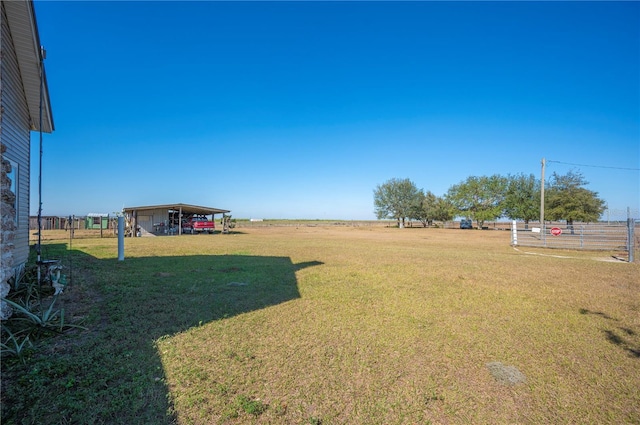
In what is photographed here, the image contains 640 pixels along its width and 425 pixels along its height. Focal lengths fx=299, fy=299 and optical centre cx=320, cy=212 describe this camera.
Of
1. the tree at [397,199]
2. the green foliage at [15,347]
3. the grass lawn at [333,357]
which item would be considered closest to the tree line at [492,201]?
the tree at [397,199]

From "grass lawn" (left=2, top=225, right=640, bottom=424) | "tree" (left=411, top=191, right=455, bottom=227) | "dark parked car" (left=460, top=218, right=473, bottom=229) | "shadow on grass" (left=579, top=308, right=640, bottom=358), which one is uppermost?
"tree" (left=411, top=191, right=455, bottom=227)

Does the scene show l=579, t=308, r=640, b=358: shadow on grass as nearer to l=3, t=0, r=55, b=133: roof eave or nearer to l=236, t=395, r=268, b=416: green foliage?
l=236, t=395, r=268, b=416: green foliage

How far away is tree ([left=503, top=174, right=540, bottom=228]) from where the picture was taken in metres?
47.0

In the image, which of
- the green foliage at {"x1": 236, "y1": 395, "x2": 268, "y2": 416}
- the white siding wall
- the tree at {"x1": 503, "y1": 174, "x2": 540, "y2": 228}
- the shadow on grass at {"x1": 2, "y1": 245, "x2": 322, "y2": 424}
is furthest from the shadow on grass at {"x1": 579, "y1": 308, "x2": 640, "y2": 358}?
the tree at {"x1": 503, "y1": 174, "x2": 540, "y2": 228}

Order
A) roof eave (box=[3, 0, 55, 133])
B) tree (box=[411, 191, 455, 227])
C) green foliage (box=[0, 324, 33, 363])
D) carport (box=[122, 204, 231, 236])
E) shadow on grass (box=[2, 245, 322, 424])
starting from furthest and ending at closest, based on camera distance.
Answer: tree (box=[411, 191, 455, 227])
carport (box=[122, 204, 231, 236])
roof eave (box=[3, 0, 55, 133])
green foliage (box=[0, 324, 33, 363])
shadow on grass (box=[2, 245, 322, 424])

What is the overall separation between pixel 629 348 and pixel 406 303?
3163mm

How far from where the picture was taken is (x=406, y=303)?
6043mm

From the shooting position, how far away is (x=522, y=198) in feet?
159

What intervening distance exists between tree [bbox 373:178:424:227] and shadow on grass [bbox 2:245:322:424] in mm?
56780

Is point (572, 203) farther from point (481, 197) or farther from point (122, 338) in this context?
point (122, 338)

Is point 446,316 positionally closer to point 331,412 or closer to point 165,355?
point 331,412

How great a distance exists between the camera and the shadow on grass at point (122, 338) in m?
2.58

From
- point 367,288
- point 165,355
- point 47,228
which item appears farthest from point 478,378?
point 47,228

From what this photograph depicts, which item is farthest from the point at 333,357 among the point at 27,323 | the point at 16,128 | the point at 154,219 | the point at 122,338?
the point at 154,219
